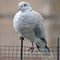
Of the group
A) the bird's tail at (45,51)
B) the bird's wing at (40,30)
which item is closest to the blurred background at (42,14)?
the bird's wing at (40,30)

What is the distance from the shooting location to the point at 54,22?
4285 millimetres

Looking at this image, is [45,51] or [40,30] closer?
[45,51]

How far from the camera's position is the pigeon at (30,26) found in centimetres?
246

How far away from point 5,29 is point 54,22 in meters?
0.48

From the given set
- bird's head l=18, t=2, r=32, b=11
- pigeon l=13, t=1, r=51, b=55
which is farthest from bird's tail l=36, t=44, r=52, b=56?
bird's head l=18, t=2, r=32, b=11

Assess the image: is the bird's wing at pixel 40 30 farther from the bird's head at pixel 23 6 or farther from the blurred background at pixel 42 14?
the blurred background at pixel 42 14

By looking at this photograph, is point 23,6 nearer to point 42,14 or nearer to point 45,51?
point 45,51

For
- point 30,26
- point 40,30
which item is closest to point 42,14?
point 40,30

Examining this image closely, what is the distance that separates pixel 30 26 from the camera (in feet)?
8.12

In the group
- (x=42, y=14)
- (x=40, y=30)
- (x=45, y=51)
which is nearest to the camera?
(x=45, y=51)

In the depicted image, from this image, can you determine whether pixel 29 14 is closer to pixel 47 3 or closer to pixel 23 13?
pixel 23 13

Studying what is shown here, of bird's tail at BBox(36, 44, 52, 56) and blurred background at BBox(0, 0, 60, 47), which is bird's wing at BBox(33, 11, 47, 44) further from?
blurred background at BBox(0, 0, 60, 47)

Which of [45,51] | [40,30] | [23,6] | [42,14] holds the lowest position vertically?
[45,51]

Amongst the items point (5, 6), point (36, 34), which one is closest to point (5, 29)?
point (5, 6)
